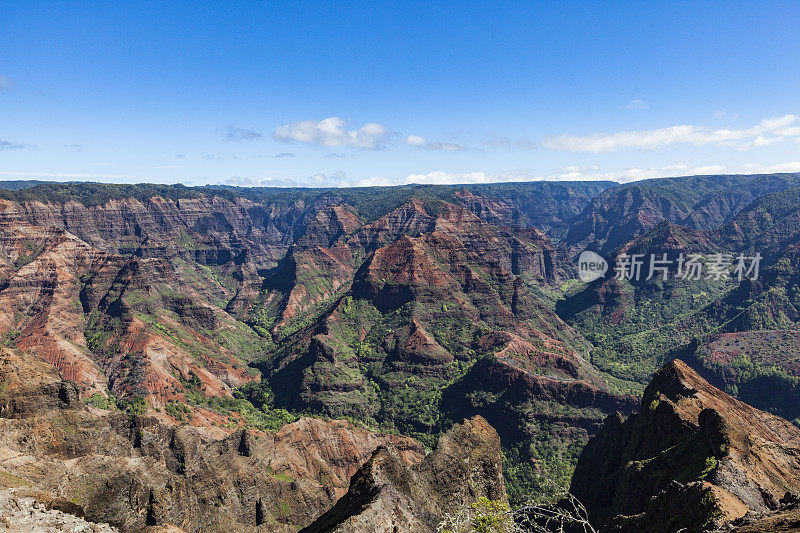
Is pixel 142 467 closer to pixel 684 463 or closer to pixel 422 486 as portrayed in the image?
pixel 422 486

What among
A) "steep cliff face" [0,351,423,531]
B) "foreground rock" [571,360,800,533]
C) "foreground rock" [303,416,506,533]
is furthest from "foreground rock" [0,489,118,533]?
"foreground rock" [571,360,800,533]

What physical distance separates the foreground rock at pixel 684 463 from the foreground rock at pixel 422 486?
1795 cm

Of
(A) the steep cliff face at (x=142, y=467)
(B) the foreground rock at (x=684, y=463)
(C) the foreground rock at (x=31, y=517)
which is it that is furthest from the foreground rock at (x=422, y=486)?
(C) the foreground rock at (x=31, y=517)

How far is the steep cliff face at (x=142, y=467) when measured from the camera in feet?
170

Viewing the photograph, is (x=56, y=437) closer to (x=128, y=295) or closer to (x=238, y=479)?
(x=238, y=479)

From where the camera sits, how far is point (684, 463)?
6006 centimetres

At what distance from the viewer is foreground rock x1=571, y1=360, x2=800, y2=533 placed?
1818 inches

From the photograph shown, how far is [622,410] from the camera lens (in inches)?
4961

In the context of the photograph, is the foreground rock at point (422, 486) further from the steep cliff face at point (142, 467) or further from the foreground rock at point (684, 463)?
the foreground rock at point (684, 463)

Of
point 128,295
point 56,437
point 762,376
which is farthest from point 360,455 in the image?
point 762,376

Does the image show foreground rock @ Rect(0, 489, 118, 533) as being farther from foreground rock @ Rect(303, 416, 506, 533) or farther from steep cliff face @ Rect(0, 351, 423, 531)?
foreground rock @ Rect(303, 416, 506, 533)

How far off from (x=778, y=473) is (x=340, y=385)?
410 feet

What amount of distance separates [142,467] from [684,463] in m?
81.2

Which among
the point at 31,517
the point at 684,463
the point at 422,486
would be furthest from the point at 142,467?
the point at 684,463
